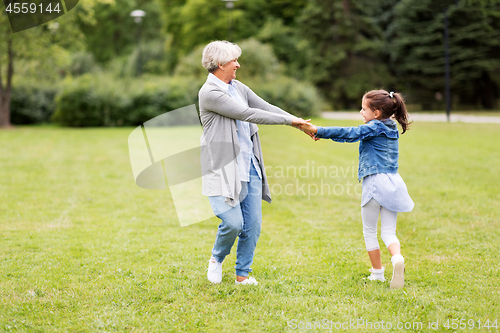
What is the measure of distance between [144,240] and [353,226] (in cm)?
290

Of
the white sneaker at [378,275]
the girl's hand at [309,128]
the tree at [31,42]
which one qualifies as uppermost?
the tree at [31,42]

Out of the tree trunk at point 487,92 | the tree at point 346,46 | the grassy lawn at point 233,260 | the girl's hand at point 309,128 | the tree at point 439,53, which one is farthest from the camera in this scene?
the tree at point 346,46

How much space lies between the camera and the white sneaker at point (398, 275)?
154 inches

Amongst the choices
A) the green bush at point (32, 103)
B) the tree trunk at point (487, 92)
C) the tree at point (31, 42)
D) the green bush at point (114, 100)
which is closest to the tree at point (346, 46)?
the tree trunk at point (487, 92)

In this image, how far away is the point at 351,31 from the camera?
42.1 metres

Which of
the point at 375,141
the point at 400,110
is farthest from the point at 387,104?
the point at 375,141

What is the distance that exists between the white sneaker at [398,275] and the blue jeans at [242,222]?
49.0 inches

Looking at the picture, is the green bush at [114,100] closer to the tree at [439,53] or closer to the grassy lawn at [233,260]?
the grassy lawn at [233,260]

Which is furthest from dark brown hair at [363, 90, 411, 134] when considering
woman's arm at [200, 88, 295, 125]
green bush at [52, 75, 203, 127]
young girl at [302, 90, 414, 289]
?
green bush at [52, 75, 203, 127]

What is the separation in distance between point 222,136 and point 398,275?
1966mm

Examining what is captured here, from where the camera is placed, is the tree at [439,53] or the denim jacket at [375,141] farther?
the tree at [439,53]

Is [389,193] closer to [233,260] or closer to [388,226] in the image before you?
[388,226]

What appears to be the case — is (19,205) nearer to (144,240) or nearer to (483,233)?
(144,240)

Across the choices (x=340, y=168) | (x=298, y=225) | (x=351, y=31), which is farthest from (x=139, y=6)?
(x=298, y=225)
